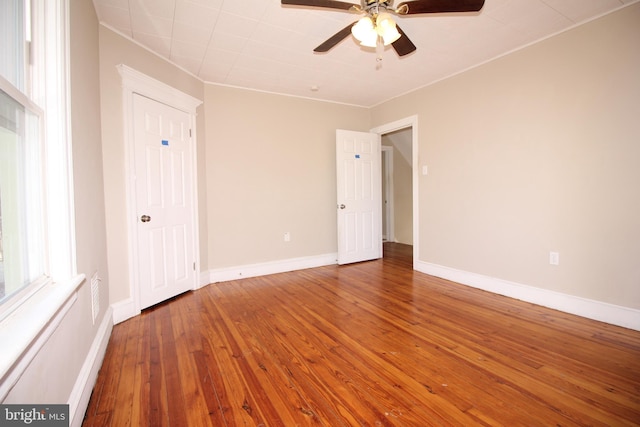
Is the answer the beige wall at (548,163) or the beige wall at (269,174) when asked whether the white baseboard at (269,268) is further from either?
the beige wall at (548,163)

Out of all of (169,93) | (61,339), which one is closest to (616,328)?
(61,339)

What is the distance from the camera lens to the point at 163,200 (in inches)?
116

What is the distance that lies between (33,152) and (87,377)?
4.04 feet

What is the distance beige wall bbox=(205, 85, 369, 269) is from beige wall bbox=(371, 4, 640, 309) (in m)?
1.65

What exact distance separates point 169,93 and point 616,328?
4710 millimetres

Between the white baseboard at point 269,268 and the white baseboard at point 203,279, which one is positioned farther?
the white baseboard at point 269,268

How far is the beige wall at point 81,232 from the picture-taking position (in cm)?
106

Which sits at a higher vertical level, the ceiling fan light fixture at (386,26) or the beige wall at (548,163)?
the ceiling fan light fixture at (386,26)

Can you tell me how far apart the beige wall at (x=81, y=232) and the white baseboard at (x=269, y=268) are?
146 centimetres

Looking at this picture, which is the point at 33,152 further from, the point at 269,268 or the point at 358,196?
the point at 358,196

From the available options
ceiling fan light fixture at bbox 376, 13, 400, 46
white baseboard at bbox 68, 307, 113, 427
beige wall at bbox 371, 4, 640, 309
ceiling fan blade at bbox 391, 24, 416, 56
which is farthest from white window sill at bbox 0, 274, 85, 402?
beige wall at bbox 371, 4, 640, 309

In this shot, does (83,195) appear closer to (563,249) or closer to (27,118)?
(27,118)

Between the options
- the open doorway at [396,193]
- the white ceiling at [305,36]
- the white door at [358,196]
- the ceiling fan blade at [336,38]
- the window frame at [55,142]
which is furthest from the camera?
the open doorway at [396,193]

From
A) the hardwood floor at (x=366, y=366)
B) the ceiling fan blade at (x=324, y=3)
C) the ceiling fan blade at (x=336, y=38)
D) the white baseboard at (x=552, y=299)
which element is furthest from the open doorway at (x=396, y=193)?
the ceiling fan blade at (x=324, y=3)
